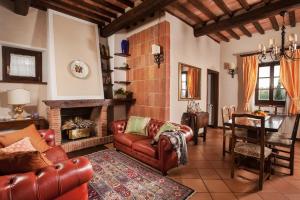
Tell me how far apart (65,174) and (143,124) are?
89.7 inches

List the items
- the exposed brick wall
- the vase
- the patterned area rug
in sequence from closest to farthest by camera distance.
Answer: the patterned area rug, the exposed brick wall, the vase

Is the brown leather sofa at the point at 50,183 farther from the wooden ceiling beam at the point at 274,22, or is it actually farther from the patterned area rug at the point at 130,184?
the wooden ceiling beam at the point at 274,22

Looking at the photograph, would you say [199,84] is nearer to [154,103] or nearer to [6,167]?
[154,103]

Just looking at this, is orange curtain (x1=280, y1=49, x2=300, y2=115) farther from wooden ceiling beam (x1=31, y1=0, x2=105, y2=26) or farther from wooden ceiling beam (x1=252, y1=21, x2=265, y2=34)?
wooden ceiling beam (x1=31, y1=0, x2=105, y2=26)

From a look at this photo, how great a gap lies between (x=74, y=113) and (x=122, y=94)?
1290 mm

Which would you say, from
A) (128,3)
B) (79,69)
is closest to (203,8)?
(128,3)

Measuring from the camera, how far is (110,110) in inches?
197

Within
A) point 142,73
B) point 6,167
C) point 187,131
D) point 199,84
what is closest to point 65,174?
point 6,167

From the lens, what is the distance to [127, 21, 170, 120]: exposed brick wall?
13.2 ft

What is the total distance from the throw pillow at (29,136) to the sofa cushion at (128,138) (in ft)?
4.24

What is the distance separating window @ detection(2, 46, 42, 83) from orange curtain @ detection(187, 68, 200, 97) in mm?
3646

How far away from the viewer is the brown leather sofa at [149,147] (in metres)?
2.66

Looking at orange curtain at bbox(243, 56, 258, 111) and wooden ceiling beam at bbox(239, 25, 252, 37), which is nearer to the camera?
Result: wooden ceiling beam at bbox(239, 25, 252, 37)

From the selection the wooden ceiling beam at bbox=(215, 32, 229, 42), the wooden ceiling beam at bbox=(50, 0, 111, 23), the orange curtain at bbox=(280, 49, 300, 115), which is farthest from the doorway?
the wooden ceiling beam at bbox=(50, 0, 111, 23)
